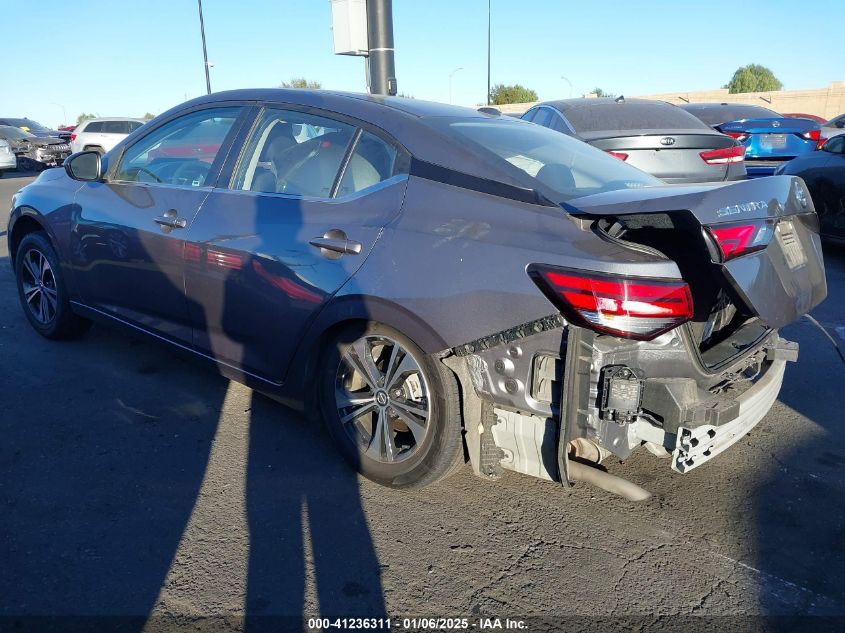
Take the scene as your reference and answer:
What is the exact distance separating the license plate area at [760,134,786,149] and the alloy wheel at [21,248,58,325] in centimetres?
1015

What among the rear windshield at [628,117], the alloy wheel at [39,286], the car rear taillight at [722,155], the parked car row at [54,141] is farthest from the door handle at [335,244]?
the parked car row at [54,141]

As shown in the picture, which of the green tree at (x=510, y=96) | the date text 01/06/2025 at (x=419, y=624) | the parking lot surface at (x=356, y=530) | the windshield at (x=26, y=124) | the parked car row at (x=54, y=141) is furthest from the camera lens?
the green tree at (x=510, y=96)

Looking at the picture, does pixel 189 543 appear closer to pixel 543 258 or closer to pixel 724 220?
pixel 543 258

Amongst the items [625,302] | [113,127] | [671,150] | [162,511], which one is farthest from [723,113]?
[113,127]

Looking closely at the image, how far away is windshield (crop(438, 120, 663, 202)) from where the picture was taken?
2982mm

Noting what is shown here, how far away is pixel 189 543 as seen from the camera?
2764 mm

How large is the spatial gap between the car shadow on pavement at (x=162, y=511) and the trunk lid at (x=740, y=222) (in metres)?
1.61

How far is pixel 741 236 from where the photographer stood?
8.35 feet

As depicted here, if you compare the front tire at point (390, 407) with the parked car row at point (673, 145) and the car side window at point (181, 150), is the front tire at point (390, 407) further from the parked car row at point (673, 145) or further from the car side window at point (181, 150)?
the parked car row at point (673, 145)

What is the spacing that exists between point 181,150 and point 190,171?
0.85ft

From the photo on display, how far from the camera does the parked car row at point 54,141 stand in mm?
22312

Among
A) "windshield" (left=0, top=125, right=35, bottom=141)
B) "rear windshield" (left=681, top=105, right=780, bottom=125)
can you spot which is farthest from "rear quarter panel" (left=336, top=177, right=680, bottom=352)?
"windshield" (left=0, top=125, right=35, bottom=141)

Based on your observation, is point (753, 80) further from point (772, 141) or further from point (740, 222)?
point (740, 222)

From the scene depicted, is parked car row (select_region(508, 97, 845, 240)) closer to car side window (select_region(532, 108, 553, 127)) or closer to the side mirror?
car side window (select_region(532, 108, 553, 127))
